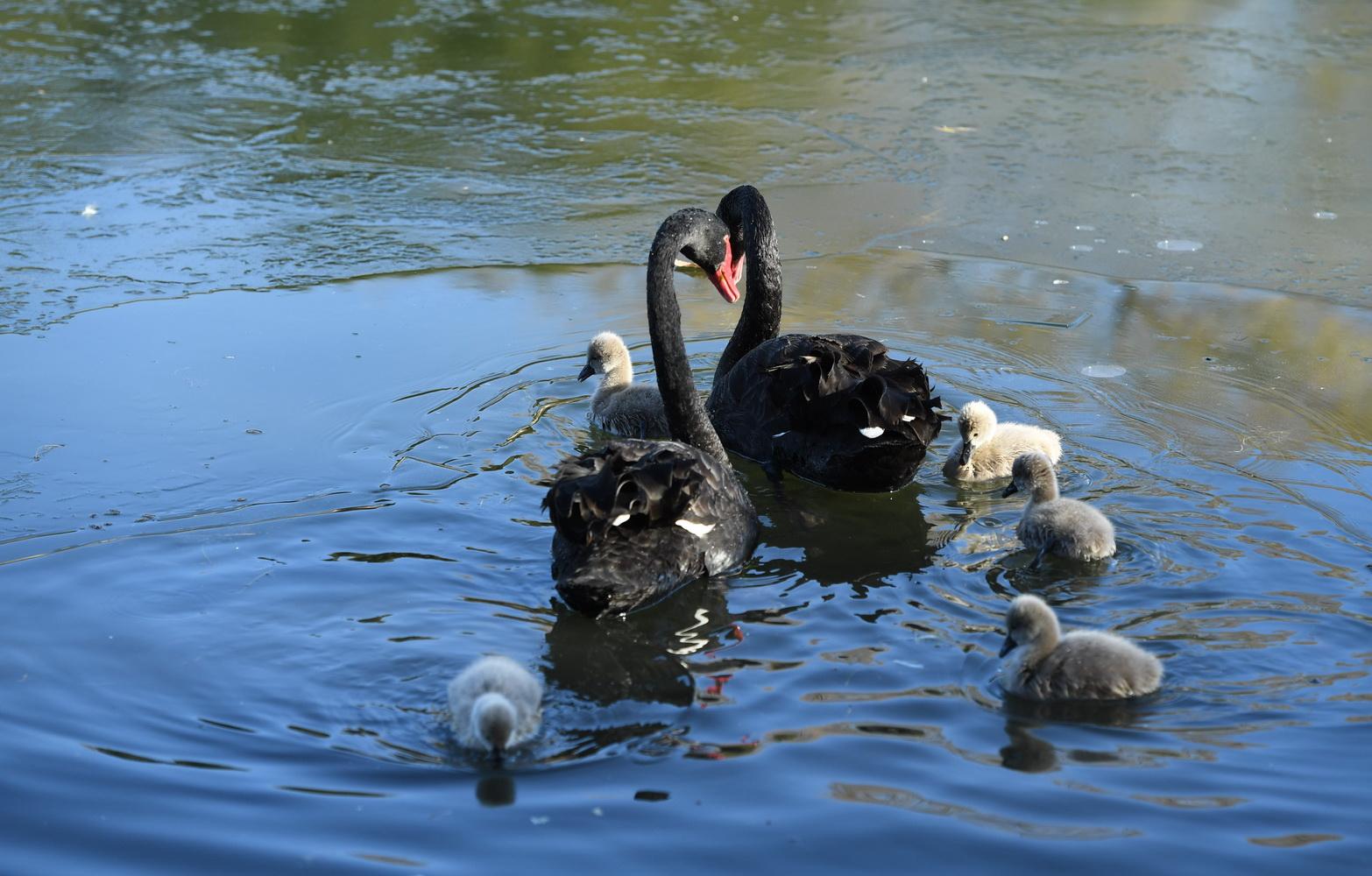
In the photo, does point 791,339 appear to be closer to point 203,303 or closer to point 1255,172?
point 203,303

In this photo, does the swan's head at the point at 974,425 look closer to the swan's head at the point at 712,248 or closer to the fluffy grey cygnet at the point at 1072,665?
the swan's head at the point at 712,248

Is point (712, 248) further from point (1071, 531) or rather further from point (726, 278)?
point (1071, 531)

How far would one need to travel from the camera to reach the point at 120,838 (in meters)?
3.05

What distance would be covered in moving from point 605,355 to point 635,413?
31 cm

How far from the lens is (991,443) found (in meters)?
5.02

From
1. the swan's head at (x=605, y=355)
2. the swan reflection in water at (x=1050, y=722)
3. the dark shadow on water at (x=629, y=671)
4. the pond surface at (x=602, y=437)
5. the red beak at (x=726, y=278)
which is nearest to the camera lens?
the pond surface at (x=602, y=437)

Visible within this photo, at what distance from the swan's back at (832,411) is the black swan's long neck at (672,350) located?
29 cm

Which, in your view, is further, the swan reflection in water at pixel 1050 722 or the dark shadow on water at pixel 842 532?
the dark shadow on water at pixel 842 532

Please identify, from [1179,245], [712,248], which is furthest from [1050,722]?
[1179,245]

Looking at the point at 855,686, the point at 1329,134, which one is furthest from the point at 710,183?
the point at 855,686

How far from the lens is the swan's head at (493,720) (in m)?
3.16

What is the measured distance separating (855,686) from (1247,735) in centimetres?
93

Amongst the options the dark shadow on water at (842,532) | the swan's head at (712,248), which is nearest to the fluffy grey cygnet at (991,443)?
the dark shadow on water at (842,532)

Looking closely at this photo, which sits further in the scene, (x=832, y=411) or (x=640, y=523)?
(x=832, y=411)
